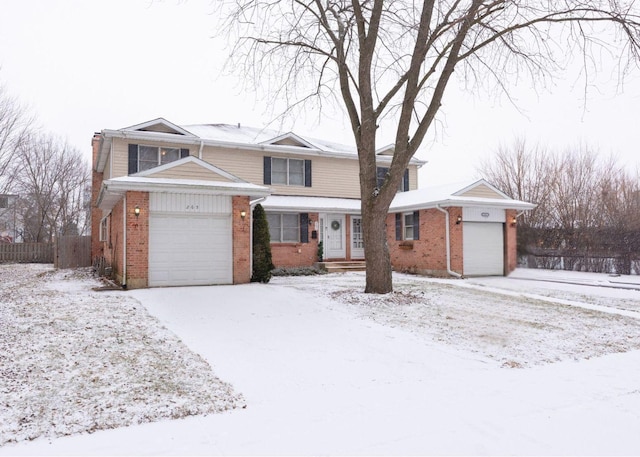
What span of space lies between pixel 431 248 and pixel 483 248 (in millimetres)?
1857

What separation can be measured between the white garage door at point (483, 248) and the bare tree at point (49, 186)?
1039 inches

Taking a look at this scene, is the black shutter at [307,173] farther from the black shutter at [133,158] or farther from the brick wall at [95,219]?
the brick wall at [95,219]

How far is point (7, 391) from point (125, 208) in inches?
288

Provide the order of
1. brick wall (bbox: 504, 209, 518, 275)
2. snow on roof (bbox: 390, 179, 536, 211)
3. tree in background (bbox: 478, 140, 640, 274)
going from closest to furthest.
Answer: snow on roof (bbox: 390, 179, 536, 211)
tree in background (bbox: 478, 140, 640, 274)
brick wall (bbox: 504, 209, 518, 275)

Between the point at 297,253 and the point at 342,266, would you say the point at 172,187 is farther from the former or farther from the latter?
the point at 342,266

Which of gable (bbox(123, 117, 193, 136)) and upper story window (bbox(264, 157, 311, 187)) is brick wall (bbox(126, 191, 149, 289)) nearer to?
gable (bbox(123, 117, 193, 136))

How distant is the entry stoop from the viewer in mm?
16684

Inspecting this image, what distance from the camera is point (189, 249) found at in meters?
11.3

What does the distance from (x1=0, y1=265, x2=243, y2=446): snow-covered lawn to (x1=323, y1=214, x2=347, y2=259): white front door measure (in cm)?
1096

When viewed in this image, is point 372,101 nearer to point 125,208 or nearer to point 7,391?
point 125,208

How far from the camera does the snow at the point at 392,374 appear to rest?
3.08m

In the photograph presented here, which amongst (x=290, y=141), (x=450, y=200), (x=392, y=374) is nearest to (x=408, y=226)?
(x=450, y=200)

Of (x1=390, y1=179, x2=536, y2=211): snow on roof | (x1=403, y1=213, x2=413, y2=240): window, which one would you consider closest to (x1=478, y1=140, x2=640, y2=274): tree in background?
(x1=390, y1=179, x2=536, y2=211): snow on roof

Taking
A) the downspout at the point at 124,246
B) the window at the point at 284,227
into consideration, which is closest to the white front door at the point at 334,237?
the window at the point at 284,227
